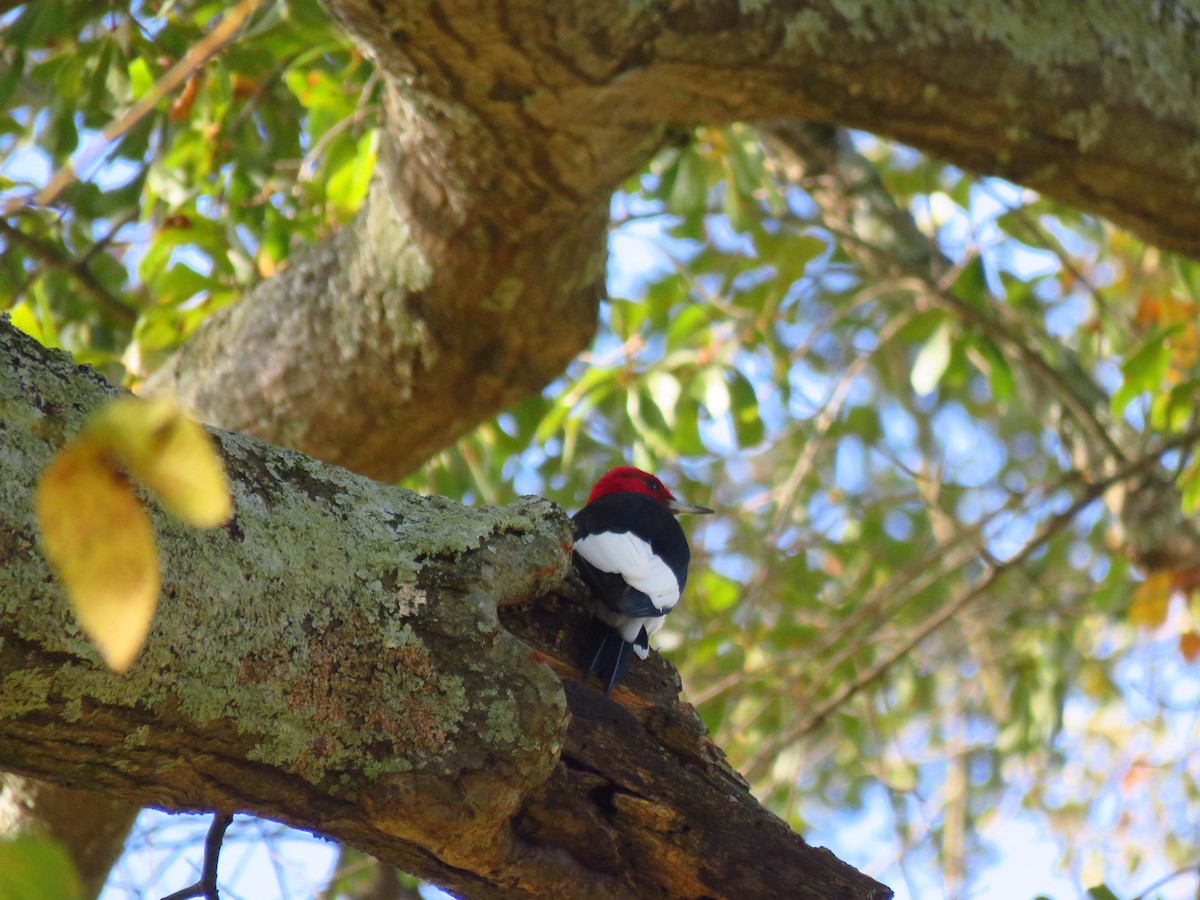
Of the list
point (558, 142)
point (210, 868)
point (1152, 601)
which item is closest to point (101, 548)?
point (210, 868)

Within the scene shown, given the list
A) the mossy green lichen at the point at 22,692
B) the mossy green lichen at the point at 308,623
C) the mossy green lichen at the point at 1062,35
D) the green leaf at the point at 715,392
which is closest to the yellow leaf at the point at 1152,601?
the green leaf at the point at 715,392

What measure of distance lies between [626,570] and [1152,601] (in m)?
2.90

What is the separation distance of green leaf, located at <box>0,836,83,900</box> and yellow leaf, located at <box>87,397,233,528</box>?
7.5 inches

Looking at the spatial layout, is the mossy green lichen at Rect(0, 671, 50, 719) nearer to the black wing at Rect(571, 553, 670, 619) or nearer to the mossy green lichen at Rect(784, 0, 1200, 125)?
the black wing at Rect(571, 553, 670, 619)

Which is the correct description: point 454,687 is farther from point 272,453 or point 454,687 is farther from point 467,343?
point 467,343

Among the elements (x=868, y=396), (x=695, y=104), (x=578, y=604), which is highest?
(x=868, y=396)

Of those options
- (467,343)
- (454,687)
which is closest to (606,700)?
(454,687)

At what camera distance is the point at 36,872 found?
0.65 metres

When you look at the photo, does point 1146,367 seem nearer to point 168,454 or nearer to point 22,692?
point 22,692

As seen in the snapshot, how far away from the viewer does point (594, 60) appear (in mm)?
2463

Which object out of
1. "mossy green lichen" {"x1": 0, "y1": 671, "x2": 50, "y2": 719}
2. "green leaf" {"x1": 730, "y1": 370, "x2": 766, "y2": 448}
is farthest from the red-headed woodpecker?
"mossy green lichen" {"x1": 0, "y1": 671, "x2": 50, "y2": 719}

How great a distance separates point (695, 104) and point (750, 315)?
160 cm

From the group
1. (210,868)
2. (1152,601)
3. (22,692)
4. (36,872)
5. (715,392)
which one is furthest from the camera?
(1152,601)

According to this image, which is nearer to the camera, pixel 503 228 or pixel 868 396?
pixel 503 228
